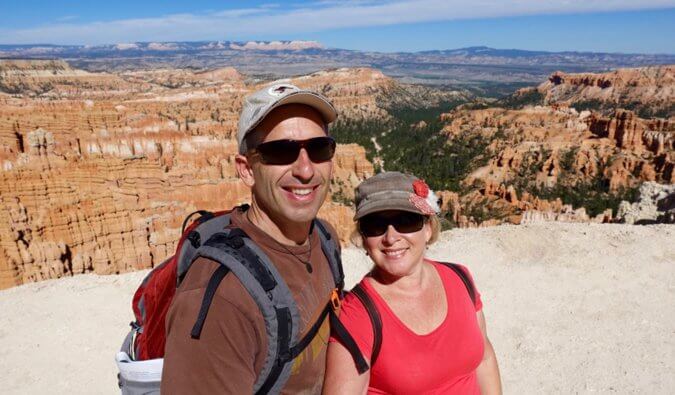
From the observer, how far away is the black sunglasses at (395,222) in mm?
2402

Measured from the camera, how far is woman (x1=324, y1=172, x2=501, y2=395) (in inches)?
85.5

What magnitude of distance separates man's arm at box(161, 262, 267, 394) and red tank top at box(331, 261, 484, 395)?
0.62 meters

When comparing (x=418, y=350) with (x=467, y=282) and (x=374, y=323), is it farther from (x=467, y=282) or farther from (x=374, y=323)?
(x=467, y=282)

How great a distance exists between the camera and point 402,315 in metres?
2.33

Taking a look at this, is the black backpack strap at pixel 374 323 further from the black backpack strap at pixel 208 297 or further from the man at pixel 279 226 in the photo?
the black backpack strap at pixel 208 297

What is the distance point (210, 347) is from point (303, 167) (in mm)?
892

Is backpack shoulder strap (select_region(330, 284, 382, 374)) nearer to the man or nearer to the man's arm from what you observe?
the man

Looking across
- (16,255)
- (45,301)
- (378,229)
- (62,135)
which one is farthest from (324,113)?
(62,135)

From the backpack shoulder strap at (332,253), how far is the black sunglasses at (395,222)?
274 mm

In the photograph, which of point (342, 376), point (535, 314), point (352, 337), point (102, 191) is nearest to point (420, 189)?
point (352, 337)

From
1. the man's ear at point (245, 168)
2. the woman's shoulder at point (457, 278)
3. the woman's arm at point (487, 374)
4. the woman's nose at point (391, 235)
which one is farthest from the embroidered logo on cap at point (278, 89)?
the woman's arm at point (487, 374)

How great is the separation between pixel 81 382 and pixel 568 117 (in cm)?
7050

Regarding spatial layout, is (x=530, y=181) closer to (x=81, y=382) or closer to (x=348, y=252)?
(x=348, y=252)

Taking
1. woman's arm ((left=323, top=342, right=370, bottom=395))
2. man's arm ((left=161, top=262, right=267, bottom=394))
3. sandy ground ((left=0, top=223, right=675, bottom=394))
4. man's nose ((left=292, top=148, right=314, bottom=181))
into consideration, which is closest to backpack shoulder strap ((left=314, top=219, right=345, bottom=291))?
woman's arm ((left=323, top=342, right=370, bottom=395))
